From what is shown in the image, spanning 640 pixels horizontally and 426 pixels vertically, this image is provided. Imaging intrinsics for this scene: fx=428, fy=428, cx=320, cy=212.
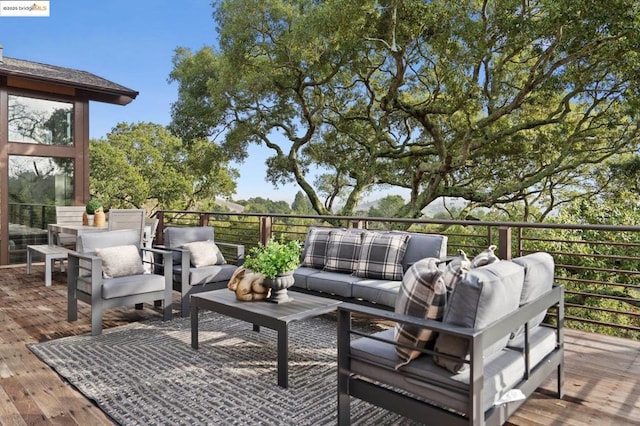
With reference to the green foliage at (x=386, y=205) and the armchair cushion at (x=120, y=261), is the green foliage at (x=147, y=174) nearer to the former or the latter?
the green foliage at (x=386, y=205)

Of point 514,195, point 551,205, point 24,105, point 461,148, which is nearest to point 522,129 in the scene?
point 461,148

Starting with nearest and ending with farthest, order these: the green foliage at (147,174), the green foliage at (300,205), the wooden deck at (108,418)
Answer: the wooden deck at (108,418)
the green foliage at (300,205)
the green foliage at (147,174)

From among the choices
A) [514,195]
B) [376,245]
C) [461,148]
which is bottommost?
[376,245]

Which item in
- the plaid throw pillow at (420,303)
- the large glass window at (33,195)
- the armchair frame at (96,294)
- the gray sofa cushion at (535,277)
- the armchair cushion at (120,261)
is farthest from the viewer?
the large glass window at (33,195)

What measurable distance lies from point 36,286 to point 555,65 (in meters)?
9.19

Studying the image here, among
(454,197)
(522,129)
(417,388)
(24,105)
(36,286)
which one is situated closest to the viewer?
(417,388)

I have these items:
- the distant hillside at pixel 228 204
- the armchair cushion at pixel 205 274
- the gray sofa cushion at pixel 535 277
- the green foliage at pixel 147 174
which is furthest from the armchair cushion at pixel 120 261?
the distant hillside at pixel 228 204

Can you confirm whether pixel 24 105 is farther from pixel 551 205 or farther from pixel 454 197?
pixel 551 205

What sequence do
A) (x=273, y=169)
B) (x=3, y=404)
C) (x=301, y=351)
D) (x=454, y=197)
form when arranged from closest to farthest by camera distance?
1. (x=3, y=404)
2. (x=301, y=351)
3. (x=454, y=197)
4. (x=273, y=169)

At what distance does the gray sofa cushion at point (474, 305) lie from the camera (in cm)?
165

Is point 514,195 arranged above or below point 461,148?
below

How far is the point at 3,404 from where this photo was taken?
Answer: 2.40 meters

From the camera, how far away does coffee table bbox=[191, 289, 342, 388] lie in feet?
8.80

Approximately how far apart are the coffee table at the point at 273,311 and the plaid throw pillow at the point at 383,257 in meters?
0.75
